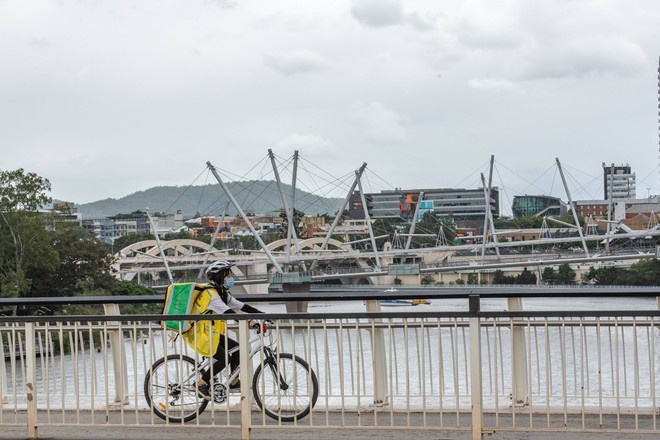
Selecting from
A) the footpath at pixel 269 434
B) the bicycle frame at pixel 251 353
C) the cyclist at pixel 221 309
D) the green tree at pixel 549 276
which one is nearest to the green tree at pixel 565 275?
the green tree at pixel 549 276

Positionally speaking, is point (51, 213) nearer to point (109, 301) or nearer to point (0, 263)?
point (0, 263)

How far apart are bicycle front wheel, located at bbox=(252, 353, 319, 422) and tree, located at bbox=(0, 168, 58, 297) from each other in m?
57.3

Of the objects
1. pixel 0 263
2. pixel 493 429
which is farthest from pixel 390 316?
pixel 0 263

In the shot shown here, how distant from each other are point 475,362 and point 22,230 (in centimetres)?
6080

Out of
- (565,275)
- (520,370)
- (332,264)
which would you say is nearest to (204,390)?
(520,370)

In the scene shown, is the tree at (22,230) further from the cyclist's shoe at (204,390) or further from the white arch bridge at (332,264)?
the cyclist's shoe at (204,390)

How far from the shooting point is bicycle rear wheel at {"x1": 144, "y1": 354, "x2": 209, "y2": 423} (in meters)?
6.39

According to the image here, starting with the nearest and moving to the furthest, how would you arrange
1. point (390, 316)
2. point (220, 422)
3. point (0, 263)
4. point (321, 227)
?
point (390, 316) → point (220, 422) → point (0, 263) → point (321, 227)

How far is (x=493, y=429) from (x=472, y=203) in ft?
620

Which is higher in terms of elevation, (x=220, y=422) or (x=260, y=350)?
(x=260, y=350)

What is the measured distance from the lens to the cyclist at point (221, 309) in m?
6.38

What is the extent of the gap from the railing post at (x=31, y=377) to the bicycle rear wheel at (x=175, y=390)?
643 mm

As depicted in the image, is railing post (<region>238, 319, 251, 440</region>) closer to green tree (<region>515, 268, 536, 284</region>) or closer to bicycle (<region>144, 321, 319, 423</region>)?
bicycle (<region>144, 321, 319, 423</region>)

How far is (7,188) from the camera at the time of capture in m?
64.8
